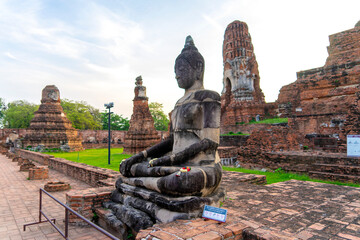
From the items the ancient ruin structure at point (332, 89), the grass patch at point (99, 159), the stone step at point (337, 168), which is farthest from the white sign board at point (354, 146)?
the grass patch at point (99, 159)

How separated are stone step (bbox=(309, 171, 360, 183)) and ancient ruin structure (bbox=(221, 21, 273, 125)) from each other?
1355 cm

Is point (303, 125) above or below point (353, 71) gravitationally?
below

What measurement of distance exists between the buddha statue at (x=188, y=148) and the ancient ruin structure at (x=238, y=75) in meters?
16.9

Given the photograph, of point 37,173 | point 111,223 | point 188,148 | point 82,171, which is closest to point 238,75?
point 82,171

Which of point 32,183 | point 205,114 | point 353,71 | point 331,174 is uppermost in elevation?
point 353,71

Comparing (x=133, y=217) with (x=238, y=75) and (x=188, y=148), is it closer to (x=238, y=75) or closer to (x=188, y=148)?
(x=188, y=148)

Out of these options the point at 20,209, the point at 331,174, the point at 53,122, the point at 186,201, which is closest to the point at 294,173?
the point at 331,174

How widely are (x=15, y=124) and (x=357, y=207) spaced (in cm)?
4249

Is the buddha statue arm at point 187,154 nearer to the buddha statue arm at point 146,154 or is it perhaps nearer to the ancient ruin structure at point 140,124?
the buddha statue arm at point 146,154

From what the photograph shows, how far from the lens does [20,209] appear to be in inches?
192

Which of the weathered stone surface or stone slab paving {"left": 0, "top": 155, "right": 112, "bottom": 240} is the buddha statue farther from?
stone slab paving {"left": 0, "top": 155, "right": 112, "bottom": 240}

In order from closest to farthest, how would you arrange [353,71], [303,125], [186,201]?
1. [186,201]
2. [353,71]
3. [303,125]

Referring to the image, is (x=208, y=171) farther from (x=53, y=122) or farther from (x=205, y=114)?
(x=53, y=122)

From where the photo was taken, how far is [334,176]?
618 centimetres
